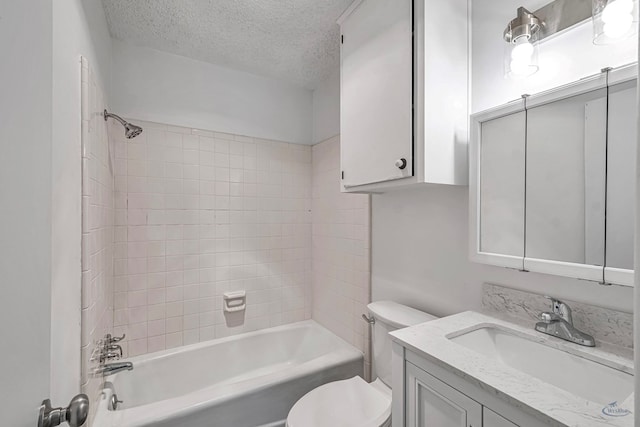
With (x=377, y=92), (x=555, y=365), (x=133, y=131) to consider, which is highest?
(x=377, y=92)

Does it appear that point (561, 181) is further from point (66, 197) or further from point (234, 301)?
point (234, 301)

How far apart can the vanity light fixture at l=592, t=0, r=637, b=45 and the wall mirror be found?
0.15 metres

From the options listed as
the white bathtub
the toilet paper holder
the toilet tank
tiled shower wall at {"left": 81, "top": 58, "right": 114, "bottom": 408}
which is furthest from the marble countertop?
the toilet paper holder

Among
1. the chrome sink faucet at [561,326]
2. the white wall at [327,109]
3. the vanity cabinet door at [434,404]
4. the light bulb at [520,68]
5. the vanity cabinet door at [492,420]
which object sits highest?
the white wall at [327,109]

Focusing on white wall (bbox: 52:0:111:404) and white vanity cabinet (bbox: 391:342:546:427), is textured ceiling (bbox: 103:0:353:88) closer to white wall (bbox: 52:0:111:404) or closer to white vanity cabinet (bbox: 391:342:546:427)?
white wall (bbox: 52:0:111:404)

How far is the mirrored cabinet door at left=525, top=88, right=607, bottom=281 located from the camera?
2.81 ft

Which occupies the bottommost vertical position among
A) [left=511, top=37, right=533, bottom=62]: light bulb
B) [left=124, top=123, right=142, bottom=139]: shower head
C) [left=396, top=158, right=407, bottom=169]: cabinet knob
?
[left=396, top=158, right=407, bottom=169]: cabinet knob

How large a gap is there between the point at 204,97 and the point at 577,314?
2.49 m

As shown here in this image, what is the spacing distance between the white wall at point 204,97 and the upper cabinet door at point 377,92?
39.4 inches

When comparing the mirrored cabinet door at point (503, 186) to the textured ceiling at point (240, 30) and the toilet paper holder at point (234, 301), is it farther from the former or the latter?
the toilet paper holder at point (234, 301)

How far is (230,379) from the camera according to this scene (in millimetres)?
2123

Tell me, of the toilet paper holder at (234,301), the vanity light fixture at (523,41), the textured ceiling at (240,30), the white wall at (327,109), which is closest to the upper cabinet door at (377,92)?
the textured ceiling at (240,30)

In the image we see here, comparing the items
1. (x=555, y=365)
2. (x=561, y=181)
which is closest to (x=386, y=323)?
(x=555, y=365)

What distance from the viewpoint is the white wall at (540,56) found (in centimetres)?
93
